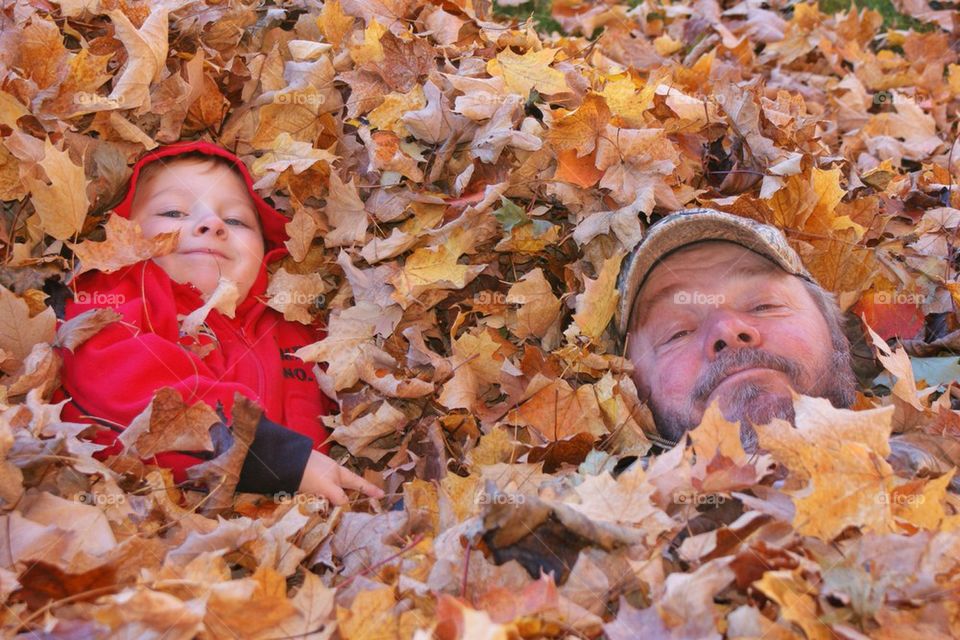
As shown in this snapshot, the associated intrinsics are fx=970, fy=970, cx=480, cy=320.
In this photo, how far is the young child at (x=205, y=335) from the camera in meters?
2.42

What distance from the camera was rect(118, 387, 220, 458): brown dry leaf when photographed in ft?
7.48

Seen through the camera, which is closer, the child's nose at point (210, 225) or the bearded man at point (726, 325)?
the bearded man at point (726, 325)

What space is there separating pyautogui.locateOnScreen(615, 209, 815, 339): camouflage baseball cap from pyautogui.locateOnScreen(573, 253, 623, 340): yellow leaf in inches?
1.0

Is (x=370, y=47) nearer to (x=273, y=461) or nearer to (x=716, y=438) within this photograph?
(x=273, y=461)

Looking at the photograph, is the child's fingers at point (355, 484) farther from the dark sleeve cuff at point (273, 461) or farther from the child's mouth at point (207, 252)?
the child's mouth at point (207, 252)

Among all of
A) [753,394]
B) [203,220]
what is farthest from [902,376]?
[203,220]

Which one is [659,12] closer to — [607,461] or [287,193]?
[287,193]

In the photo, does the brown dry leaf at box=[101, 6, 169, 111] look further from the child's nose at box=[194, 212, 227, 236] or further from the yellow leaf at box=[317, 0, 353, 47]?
the yellow leaf at box=[317, 0, 353, 47]

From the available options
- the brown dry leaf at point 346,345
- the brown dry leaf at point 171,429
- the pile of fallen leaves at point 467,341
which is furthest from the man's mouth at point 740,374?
the brown dry leaf at point 171,429

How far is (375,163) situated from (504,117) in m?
0.42

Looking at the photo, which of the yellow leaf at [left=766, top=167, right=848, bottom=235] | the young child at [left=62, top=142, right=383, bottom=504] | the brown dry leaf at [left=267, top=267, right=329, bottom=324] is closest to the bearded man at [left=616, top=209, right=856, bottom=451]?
the yellow leaf at [left=766, top=167, right=848, bottom=235]

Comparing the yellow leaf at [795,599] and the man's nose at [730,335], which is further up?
the yellow leaf at [795,599]

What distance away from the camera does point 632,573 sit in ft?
5.90

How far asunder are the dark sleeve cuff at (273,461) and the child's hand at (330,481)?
1.3 inches
